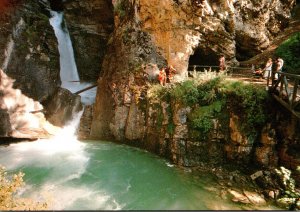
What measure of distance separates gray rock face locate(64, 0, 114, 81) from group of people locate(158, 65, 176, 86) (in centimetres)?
781

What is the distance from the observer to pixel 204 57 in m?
18.8

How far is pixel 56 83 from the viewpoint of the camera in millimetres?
18094

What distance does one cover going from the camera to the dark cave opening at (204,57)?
18.0m

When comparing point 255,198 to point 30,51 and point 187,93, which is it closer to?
point 187,93

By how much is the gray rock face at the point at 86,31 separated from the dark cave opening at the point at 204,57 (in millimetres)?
6735

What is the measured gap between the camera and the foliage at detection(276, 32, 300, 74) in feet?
51.2

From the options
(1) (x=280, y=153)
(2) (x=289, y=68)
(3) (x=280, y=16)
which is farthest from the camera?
(3) (x=280, y=16)

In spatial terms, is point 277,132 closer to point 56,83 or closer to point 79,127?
point 79,127

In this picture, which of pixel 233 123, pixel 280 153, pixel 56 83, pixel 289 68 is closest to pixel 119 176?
pixel 233 123

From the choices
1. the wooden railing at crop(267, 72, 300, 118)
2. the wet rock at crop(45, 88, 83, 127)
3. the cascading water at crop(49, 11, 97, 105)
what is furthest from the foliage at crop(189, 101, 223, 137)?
the cascading water at crop(49, 11, 97, 105)

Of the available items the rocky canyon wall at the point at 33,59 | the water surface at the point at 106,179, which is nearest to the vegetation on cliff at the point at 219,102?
the water surface at the point at 106,179

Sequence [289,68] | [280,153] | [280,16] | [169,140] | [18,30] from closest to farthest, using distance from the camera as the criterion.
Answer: [280,153]
[169,140]
[289,68]
[18,30]
[280,16]

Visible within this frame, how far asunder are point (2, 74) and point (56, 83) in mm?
3200

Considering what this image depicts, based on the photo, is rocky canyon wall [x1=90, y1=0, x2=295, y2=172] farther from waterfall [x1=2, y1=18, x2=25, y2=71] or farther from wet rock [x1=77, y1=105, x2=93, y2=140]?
waterfall [x1=2, y1=18, x2=25, y2=71]
